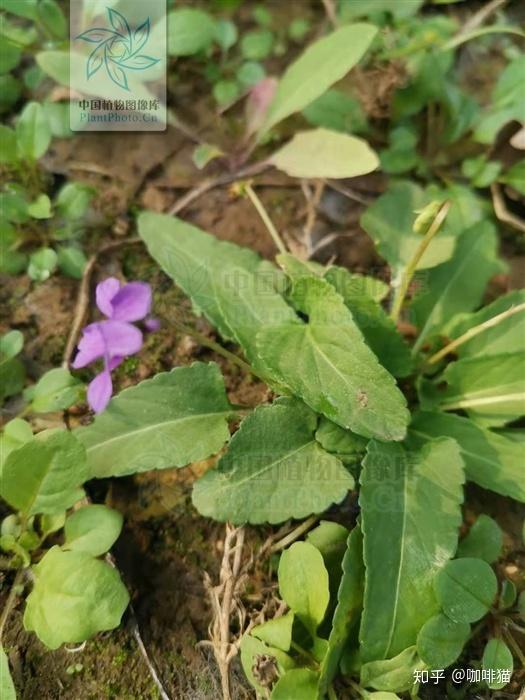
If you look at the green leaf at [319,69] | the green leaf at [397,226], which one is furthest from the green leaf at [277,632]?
the green leaf at [319,69]

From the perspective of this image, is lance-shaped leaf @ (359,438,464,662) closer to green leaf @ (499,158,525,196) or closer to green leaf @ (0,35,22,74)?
green leaf @ (499,158,525,196)

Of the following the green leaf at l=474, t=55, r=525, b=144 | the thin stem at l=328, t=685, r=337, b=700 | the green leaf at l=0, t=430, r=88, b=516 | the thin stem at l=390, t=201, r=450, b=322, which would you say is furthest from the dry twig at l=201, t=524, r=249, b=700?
the green leaf at l=474, t=55, r=525, b=144

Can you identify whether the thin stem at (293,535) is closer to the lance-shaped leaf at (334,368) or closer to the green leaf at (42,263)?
the lance-shaped leaf at (334,368)

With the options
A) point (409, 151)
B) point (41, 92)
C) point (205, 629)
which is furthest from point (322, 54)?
point (205, 629)

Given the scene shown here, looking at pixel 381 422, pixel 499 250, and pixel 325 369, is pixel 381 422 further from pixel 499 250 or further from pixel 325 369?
pixel 499 250

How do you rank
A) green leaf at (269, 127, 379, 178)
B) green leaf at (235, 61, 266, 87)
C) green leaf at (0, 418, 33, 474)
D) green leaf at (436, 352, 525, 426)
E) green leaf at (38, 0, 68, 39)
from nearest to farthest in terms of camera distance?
green leaf at (0, 418, 33, 474) < green leaf at (436, 352, 525, 426) < green leaf at (269, 127, 379, 178) < green leaf at (38, 0, 68, 39) < green leaf at (235, 61, 266, 87)
